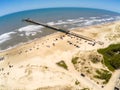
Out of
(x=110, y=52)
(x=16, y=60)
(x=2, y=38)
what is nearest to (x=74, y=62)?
(x=110, y=52)

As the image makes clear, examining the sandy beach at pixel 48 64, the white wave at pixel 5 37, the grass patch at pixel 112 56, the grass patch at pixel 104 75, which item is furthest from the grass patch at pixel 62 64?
the white wave at pixel 5 37

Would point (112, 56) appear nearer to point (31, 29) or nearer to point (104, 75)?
point (104, 75)

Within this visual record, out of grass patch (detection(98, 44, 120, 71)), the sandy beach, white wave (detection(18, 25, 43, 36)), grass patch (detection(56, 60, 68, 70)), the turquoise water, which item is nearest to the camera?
the sandy beach

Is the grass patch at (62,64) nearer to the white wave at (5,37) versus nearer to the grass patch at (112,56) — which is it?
the grass patch at (112,56)

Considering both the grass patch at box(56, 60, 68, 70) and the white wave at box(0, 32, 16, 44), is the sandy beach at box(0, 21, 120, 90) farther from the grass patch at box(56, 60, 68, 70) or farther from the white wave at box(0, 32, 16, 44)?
the white wave at box(0, 32, 16, 44)

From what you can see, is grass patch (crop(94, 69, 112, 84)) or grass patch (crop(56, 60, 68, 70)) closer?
grass patch (crop(94, 69, 112, 84))

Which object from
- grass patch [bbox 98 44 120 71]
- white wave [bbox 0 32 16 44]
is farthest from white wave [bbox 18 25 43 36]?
grass patch [bbox 98 44 120 71]

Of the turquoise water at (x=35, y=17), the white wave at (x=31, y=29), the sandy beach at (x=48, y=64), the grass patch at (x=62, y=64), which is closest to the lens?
the sandy beach at (x=48, y=64)
